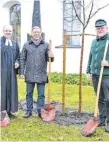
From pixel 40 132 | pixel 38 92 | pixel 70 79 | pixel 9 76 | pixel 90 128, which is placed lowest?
pixel 40 132

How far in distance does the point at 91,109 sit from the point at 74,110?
0.48m

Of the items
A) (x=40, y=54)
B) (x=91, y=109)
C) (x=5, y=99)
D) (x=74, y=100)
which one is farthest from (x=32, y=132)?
(x=74, y=100)

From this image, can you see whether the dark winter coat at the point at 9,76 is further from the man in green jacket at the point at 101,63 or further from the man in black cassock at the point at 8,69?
the man in green jacket at the point at 101,63

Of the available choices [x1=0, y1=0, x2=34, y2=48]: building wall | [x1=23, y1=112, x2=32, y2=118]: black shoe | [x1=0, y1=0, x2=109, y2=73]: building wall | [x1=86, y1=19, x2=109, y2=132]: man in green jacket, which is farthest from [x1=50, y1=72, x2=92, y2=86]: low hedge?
[x1=86, y1=19, x2=109, y2=132]: man in green jacket

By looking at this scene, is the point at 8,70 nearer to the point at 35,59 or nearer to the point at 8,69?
the point at 8,69

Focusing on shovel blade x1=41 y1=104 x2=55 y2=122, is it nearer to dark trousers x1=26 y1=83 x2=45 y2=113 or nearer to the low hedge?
dark trousers x1=26 y1=83 x2=45 y2=113

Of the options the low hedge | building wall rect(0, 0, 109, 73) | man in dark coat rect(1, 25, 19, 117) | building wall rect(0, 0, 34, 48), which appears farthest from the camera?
building wall rect(0, 0, 34, 48)

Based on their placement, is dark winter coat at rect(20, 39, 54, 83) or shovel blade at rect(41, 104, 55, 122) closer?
dark winter coat at rect(20, 39, 54, 83)

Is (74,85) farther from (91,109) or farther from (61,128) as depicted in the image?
(61,128)

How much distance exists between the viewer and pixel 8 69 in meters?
7.14

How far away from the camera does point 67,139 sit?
614 centimetres

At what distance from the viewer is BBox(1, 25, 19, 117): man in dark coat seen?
705 cm

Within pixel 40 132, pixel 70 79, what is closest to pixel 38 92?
pixel 40 132

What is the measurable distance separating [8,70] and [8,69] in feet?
0.06
